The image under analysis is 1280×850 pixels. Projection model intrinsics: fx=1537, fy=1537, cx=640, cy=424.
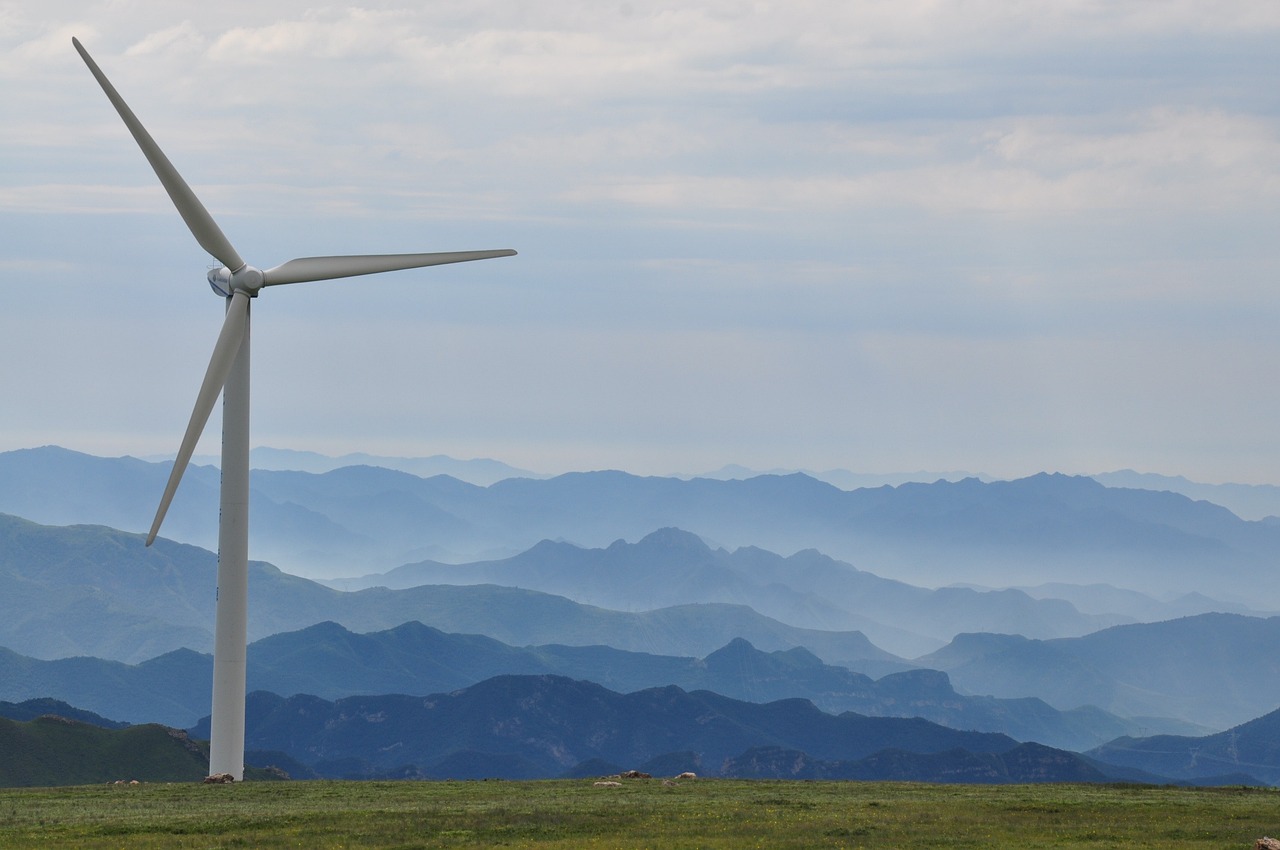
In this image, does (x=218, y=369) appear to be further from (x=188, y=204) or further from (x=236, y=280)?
(x=188, y=204)

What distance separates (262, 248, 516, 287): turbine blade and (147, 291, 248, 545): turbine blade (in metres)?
3.06

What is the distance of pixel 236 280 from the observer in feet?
344

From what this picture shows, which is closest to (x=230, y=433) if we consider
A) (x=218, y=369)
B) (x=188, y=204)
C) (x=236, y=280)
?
(x=218, y=369)

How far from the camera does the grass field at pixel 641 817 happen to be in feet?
238

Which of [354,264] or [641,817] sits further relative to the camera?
[354,264]

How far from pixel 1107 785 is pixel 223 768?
200ft

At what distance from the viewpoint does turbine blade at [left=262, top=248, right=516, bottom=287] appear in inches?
4222

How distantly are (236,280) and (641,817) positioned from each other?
48128mm

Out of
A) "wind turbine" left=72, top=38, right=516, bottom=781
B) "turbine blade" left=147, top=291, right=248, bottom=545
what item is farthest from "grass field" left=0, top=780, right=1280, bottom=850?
"turbine blade" left=147, top=291, right=248, bottom=545

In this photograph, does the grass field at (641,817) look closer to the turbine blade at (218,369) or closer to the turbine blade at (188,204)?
the turbine blade at (218,369)

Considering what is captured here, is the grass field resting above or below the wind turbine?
below

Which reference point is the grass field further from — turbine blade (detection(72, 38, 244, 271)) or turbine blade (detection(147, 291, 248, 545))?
turbine blade (detection(72, 38, 244, 271))

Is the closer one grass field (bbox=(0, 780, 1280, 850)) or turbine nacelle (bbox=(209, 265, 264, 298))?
grass field (bbox=(0, 780, 1280, 850))

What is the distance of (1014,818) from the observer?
3179 inches
